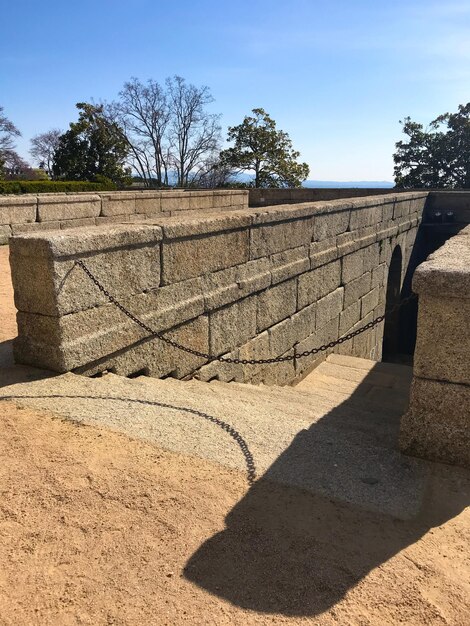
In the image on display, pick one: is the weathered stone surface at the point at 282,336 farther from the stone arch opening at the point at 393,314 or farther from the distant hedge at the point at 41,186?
the distant hedge at the point at 41,186

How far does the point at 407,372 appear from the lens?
853cm

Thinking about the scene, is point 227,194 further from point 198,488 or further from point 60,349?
point 198,488

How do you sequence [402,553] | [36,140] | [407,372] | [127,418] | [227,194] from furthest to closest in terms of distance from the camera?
[36,140] < [227,194] < [407,372] < [127,418] < [402,553]

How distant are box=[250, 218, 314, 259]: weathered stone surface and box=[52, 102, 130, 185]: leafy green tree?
23646 mm

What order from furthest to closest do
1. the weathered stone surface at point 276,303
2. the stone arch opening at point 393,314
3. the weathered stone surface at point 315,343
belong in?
the stone arch opening at point 393,314, the weathered stone surface at point 315,343, the weathered stone surface at point 276,303

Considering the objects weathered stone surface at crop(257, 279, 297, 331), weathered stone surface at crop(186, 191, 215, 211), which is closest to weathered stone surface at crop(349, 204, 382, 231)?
weathered stone surface at crop(257, 279, 297, 331)

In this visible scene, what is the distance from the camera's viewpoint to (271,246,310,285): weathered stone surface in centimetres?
671

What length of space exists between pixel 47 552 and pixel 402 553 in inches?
60.4

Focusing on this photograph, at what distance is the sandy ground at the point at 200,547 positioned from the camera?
202cm

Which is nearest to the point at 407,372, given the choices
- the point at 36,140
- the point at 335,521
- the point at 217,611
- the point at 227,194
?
the point at 335,521

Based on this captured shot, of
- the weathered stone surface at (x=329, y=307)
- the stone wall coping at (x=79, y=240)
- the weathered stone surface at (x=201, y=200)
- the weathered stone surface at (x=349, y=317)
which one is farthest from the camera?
the weathered stone surface at (x=201, y=200)

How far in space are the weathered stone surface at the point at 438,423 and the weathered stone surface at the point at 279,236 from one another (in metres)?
3.32

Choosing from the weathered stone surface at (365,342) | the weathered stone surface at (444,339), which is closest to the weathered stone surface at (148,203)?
the weathered stone surface at (365,342)

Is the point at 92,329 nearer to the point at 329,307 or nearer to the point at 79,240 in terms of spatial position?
the point at 79,240
